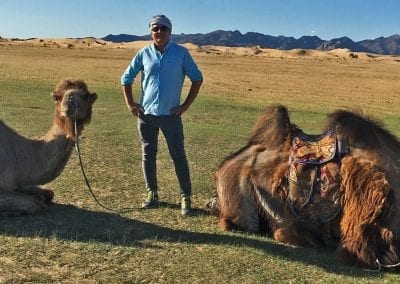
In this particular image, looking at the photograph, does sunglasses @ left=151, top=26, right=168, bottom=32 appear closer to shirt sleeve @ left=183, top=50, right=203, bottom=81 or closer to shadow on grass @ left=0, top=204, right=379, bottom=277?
shirt sleeve @ left=183, top=50, right=203, bottom=81

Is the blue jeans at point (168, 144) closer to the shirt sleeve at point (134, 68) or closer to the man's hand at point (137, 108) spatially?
the man's hand at point (137, 108)

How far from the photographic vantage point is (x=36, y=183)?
6816 millimetres

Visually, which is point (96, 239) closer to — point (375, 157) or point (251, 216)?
point (251, 216)

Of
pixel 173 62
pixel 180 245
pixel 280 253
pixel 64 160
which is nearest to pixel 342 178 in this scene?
pixel 280 253

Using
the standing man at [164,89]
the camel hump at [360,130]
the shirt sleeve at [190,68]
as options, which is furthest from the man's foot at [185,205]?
the camel hump at [360,130]

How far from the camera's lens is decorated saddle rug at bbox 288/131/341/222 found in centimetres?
567

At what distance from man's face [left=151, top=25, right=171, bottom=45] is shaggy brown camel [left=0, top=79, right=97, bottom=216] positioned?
38.0 inches

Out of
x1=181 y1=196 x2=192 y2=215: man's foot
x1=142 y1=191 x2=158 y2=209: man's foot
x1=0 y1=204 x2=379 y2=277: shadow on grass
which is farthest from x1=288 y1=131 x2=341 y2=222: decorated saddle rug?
x1=142 y1=191 x2=158 y2=209: man's foot

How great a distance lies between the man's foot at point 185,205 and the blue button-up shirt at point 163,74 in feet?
3.26

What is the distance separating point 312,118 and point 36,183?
12.0 m

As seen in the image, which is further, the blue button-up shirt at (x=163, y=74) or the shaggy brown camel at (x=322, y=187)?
the blue button-up shirt at (x=163, y=74)

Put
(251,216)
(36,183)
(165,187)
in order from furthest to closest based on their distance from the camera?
1. (165,187)
2. (36,183)
3. (251,216)

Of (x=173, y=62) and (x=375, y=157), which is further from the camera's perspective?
(x=173, y=62)

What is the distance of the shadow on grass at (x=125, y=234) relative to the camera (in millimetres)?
5664
